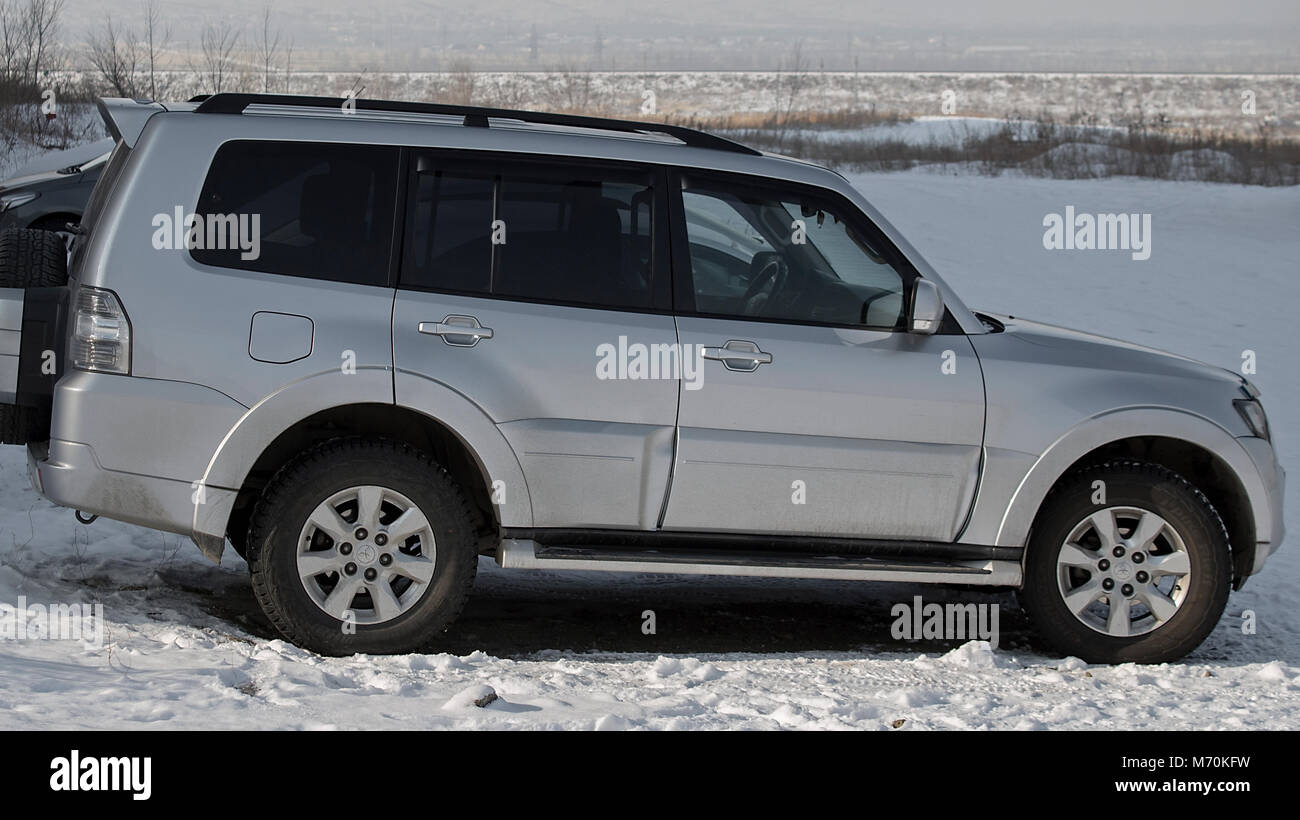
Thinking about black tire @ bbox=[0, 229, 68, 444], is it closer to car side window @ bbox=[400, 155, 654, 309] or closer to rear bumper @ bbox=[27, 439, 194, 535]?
rear bumper @ bbox=[27, 439, 194, 535]

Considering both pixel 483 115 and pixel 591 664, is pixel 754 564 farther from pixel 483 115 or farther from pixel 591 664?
pixel 483 115

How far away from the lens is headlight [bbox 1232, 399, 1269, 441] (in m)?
5.92

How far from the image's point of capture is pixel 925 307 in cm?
543

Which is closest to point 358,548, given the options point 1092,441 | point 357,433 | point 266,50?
point 357,433

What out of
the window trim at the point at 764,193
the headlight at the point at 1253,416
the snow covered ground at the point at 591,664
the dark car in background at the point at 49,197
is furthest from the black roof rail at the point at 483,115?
the dark car in background at the point at 49,197

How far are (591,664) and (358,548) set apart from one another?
1016 millimetres

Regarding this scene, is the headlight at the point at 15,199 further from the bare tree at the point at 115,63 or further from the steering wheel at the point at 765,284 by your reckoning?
the bare tree at the point at 115,63

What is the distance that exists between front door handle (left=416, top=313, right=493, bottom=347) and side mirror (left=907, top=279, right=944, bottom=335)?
1677 mm

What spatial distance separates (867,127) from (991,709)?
41.0 metres

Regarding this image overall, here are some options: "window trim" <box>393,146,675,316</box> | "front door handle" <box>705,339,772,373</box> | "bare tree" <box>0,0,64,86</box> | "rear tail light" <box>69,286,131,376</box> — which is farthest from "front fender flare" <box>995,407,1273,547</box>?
"bare tree" <box>0,0,64,86</box>
